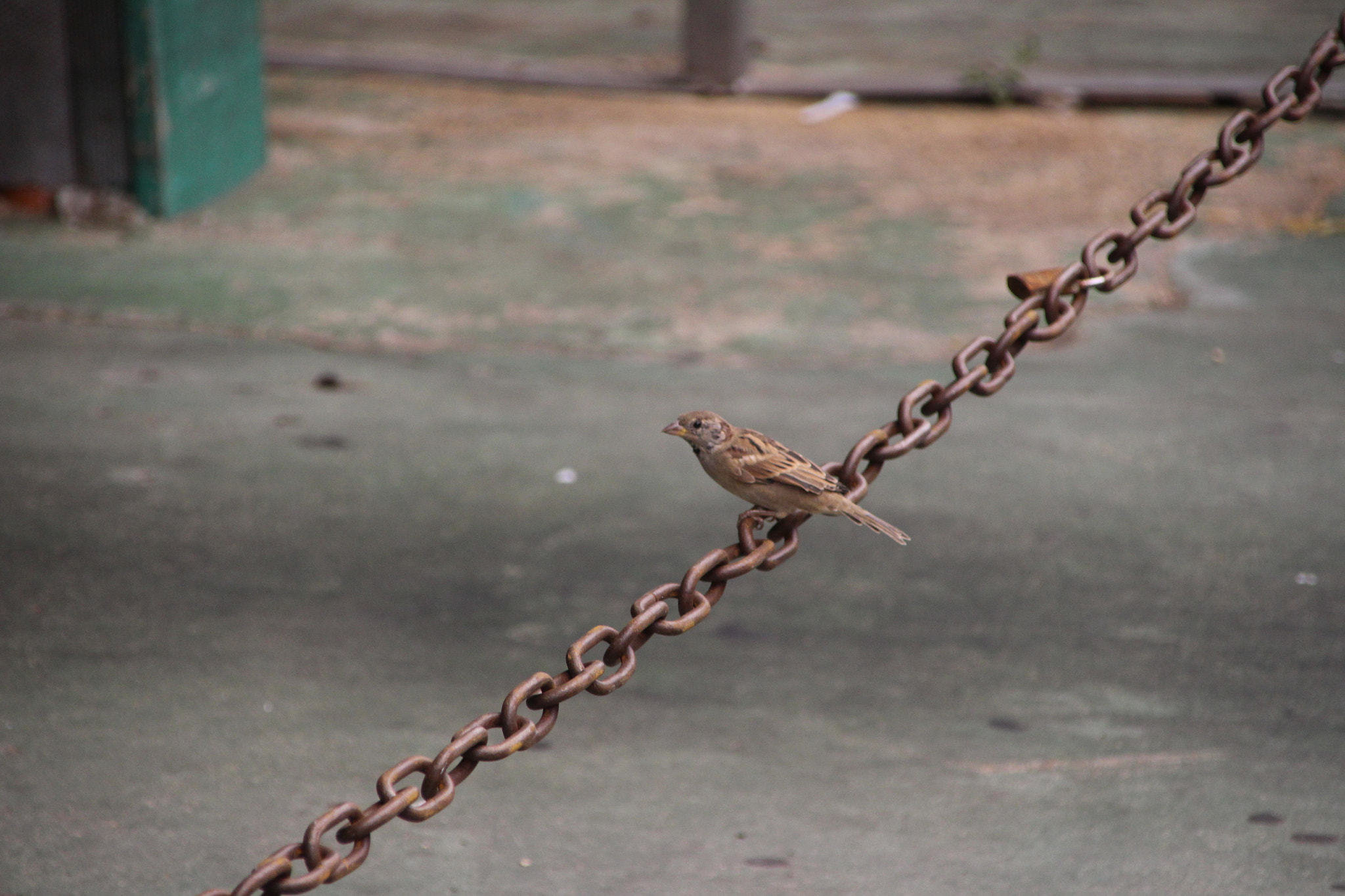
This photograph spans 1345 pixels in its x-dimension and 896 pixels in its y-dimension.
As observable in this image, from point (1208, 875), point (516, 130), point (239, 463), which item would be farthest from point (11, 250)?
point (1208, 875)

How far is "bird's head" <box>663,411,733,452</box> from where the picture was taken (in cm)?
254

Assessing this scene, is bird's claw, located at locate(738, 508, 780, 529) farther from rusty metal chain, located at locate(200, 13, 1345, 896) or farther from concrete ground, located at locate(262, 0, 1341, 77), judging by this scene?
concrete ground, located at locate(262, 0, 1341, 77)

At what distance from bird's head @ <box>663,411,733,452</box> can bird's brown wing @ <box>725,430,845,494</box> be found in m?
0.02

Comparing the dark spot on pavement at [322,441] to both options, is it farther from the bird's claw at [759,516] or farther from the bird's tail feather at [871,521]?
the bird's tail feather at [871,521]

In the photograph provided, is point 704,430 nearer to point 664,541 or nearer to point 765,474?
point 765,474

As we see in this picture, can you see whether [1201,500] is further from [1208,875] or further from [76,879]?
[76,879]

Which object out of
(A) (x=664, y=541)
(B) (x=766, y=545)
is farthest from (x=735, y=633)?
(B) (x=766, y=545)

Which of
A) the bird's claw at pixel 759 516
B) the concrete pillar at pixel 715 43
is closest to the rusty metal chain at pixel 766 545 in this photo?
the bird's claw at pixel 759 516

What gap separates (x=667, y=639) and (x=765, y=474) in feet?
6.46

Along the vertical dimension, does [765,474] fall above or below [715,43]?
above

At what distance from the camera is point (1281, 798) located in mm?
3488

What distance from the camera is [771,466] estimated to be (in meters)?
2.46

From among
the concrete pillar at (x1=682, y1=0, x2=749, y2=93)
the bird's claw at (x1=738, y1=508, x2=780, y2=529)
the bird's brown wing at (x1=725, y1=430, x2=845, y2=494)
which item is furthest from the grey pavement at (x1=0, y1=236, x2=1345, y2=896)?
the concrete pillar at (x1=682, y1=0, x2=749, y2=93)

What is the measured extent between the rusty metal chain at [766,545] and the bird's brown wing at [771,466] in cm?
3
